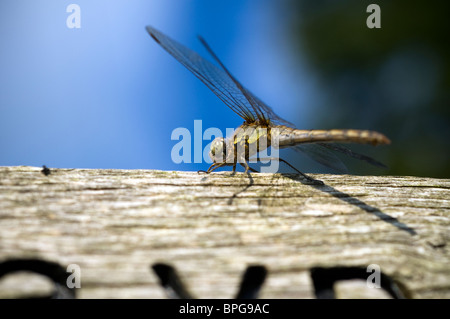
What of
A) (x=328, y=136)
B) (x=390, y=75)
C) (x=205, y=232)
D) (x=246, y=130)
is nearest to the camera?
(x=205, y=232)

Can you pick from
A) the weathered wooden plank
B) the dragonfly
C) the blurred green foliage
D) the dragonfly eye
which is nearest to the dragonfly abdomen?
the dragonfly

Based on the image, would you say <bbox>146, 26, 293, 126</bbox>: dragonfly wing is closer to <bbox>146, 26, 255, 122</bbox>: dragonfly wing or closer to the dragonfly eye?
<bbox>146, 26, 255, 122</bbox>: dragonfly wing

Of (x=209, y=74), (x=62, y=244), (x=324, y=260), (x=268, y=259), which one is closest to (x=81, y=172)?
(x=62, y=244)

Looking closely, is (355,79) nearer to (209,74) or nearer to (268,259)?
(209,74)

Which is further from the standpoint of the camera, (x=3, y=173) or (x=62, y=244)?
(x=3, y=173)

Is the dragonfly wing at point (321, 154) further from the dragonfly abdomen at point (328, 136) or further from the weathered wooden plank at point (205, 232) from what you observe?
the weathered wooden plank at point (205, 232)

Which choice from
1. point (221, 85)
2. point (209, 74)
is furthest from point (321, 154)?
point (209, 74)

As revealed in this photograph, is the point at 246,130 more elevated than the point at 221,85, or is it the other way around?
the point at 221,85

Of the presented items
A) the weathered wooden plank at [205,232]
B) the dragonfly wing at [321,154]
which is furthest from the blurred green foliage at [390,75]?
the weathered wooden plank at [205,232]

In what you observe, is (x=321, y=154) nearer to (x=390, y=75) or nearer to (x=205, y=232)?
(x=205, y=232)
